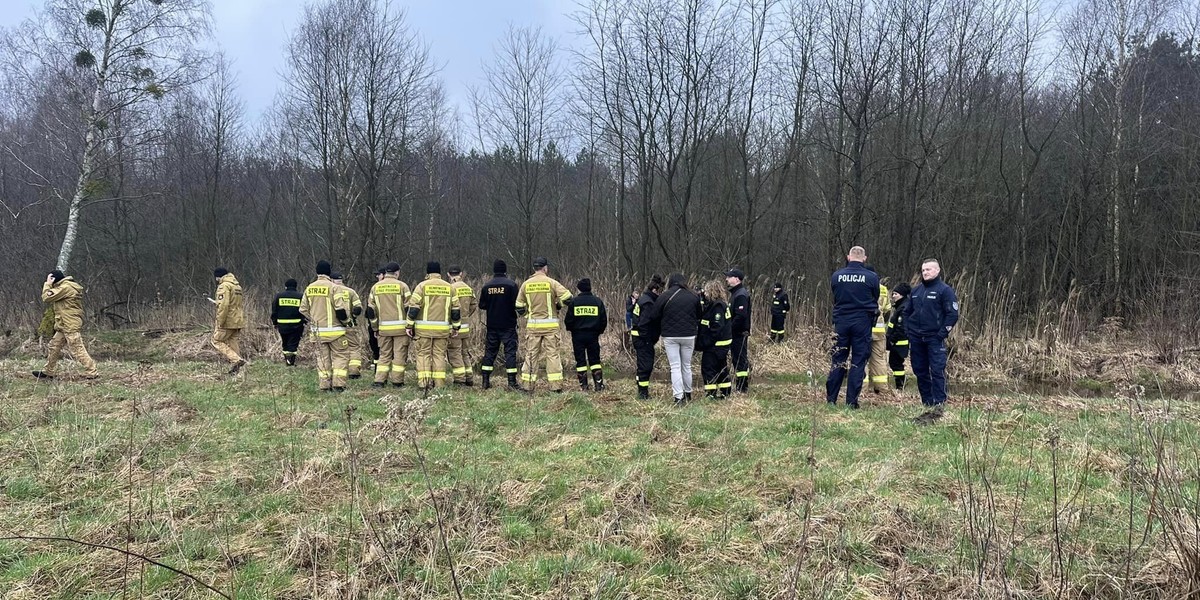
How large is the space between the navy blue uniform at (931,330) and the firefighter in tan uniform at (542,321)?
4752mm

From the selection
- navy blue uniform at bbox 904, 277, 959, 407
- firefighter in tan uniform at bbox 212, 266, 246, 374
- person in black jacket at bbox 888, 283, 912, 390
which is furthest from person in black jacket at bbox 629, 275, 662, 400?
firefighter in tan uniform at bbox 212, 266, 246, 374

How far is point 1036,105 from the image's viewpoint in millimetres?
16594

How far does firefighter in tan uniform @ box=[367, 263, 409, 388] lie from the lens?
29.8 ft

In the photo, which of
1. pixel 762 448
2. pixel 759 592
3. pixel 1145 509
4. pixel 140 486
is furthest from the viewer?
pixel 762 448

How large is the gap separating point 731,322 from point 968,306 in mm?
7650

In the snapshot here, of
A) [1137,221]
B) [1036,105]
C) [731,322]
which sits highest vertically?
[1036,105]

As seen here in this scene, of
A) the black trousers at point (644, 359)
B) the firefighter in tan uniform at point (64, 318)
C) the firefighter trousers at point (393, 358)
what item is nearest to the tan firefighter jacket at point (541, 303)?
the black trousers at point (644, 359)

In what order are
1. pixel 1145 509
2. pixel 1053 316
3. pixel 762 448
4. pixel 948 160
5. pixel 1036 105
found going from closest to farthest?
pixel 1145 509, pixel 762 448, pixel 1053 316, pixel 948 160, pixel 1036 105

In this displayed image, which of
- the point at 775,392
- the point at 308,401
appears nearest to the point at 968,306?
the point at 775,392

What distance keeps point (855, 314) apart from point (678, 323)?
226 cm

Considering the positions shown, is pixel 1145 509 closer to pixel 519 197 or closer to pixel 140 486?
pixel 140 486

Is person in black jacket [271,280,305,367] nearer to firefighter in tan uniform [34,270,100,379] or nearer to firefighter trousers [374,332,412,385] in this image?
firefighter in tan uniform [34,270,100,379]

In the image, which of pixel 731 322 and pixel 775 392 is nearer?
pixel 731 322

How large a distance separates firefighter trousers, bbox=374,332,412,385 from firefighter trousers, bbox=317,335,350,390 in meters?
0.55
